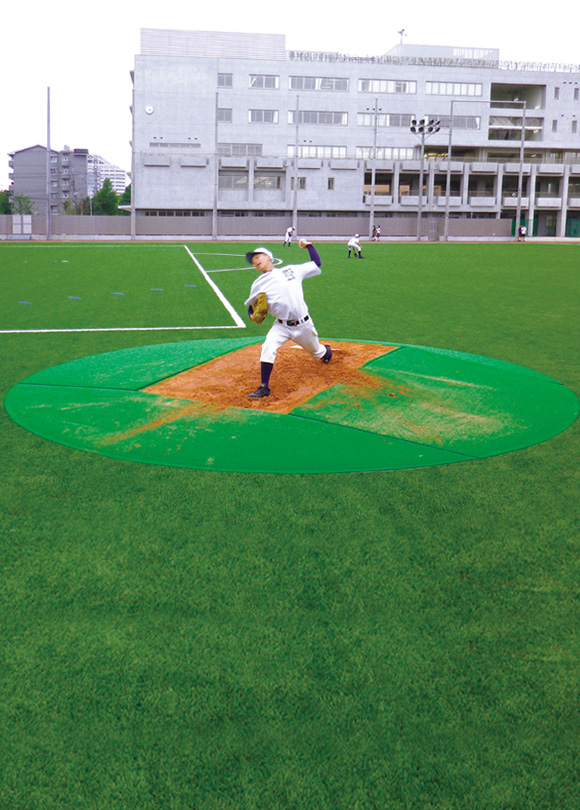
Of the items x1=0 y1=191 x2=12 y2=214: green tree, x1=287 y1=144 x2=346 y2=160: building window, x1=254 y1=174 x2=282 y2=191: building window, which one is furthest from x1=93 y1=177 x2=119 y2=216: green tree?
x1=287 y1=144 x2=346 y2=160: building window

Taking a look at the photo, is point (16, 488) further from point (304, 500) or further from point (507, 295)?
point (507, 295)

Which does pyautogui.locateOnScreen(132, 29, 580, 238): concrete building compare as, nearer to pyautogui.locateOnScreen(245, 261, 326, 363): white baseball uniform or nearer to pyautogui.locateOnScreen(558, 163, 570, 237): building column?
pyautogui.locateOnScreen(558, 163, 570, 237): building column

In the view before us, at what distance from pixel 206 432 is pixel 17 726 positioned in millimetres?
4112

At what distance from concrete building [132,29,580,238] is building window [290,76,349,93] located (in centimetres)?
11

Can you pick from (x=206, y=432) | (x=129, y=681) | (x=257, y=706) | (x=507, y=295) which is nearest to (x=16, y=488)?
(x=206, y=432)

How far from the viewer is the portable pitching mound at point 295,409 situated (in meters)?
6.41

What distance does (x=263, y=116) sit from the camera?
79375 millimetres

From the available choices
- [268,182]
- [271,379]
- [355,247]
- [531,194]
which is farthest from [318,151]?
[271,379]

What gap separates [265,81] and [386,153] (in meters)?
14.9

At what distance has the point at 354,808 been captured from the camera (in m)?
2.61

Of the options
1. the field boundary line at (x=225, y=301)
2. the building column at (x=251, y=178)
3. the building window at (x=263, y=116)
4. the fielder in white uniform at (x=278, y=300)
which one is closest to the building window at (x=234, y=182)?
the building column at (x=251, y=178)

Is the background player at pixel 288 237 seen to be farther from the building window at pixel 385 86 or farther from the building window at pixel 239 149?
the building window at pixel 385 86

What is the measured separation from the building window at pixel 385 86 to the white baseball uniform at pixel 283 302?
3134 inches

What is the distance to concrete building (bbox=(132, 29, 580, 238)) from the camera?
249 feet
